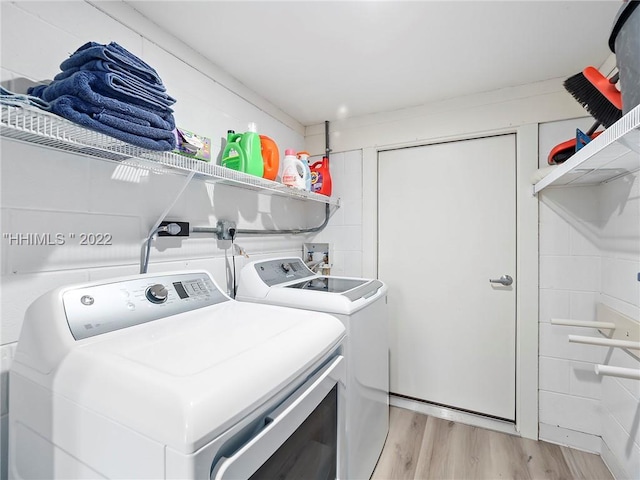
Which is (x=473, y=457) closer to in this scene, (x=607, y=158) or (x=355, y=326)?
(x=355, y=326)

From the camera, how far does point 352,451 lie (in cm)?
134

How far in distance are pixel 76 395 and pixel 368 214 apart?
1976 millimetres

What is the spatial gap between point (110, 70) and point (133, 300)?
68 centimetres

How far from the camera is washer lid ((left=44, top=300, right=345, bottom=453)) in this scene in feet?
1.76

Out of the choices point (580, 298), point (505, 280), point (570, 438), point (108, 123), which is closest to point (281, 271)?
point (108, 123)

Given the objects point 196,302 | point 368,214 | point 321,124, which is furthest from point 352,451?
point 321,124

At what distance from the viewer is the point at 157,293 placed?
40.5 inches

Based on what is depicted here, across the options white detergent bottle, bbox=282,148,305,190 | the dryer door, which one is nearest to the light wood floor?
the dryer door

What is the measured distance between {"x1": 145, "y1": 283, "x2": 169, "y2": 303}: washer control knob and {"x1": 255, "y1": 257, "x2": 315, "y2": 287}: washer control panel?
0.61m

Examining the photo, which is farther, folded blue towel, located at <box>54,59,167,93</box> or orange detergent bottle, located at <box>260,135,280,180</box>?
orange detergent bottle, located at <box>260,135,280,180</box>

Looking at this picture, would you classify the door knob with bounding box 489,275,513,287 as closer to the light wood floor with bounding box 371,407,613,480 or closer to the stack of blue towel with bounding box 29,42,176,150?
the light wood floor with bounding box 371,407,613,480

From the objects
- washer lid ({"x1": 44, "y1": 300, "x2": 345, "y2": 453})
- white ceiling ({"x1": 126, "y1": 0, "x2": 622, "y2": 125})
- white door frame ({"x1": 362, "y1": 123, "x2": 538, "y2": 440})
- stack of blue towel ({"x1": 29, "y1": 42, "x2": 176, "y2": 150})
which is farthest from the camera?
white door frame ({"x1": 362, "y1": 123, "x2": 538, "y2": 440})

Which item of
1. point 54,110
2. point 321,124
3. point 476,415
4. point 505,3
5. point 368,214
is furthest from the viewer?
point 321,124

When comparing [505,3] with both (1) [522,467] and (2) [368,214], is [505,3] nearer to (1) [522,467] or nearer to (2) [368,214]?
(2) [368,214]
